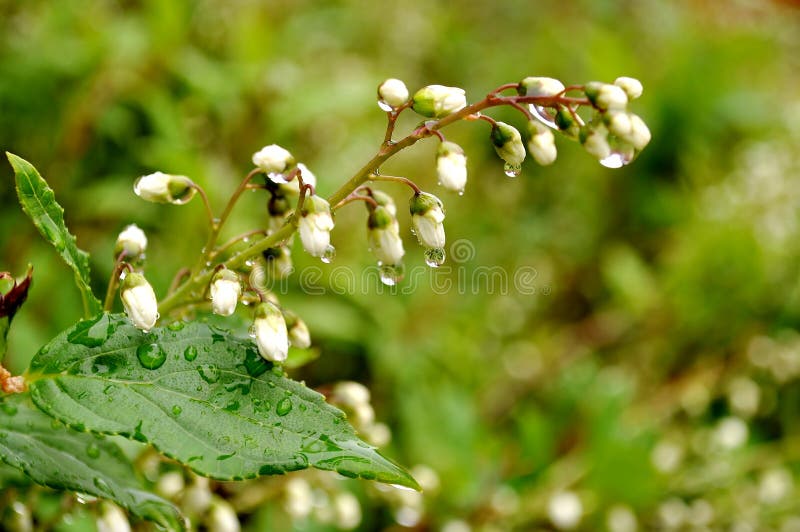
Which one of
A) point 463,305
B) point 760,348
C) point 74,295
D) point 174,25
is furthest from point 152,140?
point 760,348

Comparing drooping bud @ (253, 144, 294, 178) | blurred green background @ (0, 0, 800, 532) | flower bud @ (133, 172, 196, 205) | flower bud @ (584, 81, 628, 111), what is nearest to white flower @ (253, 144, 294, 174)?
drooping bud @ (253, 144, 294, 178)

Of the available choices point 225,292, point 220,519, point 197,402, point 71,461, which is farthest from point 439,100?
point 220,519

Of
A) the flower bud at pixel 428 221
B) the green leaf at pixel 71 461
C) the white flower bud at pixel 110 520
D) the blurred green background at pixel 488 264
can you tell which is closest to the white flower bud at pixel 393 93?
the flower bud at pixel 428 221

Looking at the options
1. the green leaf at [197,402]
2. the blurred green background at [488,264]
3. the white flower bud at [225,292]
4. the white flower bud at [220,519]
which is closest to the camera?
the green leaf at [197,402]

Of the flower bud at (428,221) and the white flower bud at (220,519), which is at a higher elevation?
the flower bud at (428,221)

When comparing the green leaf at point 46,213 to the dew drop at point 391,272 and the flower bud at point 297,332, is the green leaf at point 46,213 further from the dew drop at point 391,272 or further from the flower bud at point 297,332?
the dew drop at point 391,272

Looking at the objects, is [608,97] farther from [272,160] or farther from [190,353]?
[190,353]
